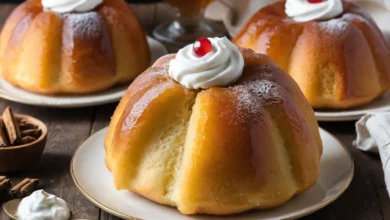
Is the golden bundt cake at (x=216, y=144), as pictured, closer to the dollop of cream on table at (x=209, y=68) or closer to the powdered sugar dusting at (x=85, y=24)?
the dollop of cream on table at (x=209, y=68)

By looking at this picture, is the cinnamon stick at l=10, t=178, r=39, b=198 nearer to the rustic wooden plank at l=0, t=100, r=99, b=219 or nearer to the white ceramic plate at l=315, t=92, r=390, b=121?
the rustic wooden plank at l=0, t=100, r=99, b=219

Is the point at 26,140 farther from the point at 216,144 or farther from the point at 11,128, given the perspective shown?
the point at 216,144

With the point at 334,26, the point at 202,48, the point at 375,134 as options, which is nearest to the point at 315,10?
the point at 334,26

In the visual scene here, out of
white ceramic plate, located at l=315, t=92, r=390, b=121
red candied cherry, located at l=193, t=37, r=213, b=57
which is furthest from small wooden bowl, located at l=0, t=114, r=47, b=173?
white ceramic plate, located at l=315, t=92, r=390, b=121

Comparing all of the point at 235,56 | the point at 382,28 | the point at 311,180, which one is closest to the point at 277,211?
the point at 311,180

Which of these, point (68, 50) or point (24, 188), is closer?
point (24, 188)

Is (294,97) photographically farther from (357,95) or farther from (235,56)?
(357,95)

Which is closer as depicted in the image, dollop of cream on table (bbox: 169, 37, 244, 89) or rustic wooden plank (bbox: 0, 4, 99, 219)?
dollop of cream on table (bbox: 169, 37, 244, 89)
